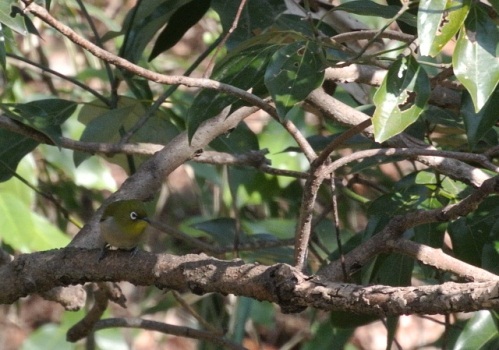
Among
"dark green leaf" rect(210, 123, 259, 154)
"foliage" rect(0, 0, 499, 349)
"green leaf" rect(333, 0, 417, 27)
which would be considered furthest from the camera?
"dark green leaf" rect(210, 123, 259, 154)

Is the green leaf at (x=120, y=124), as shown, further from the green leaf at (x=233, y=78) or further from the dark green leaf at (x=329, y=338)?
the dark green leaf at (x=329, y=338)

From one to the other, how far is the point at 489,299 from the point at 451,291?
74 millimetres

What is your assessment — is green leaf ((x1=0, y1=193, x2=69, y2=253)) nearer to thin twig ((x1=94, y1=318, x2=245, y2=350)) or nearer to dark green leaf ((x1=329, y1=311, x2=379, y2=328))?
thin twig ((x1=94, y1=318, x2=245, y2=350))

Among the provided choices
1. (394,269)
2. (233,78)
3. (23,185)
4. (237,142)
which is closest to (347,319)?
(394,269)

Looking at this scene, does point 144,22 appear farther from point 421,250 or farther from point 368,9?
point 421,250

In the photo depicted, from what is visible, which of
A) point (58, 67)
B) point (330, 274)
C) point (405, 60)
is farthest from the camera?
point (58, 67)

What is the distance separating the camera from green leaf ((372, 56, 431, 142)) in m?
1.54

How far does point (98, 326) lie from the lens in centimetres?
240

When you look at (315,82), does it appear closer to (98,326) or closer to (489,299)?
(489,299)

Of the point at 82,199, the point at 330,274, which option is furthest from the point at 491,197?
the point at 82,199

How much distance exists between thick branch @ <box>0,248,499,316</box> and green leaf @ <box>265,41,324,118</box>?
31 centimetres

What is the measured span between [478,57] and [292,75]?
13.1 inches

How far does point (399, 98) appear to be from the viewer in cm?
155

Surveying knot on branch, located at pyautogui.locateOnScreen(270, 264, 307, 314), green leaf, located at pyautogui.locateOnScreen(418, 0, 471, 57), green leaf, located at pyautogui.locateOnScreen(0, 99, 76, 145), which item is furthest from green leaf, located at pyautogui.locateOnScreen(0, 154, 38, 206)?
green leaf, located at pyautogui.locateOnScreen(418, 0, 471, 57)
